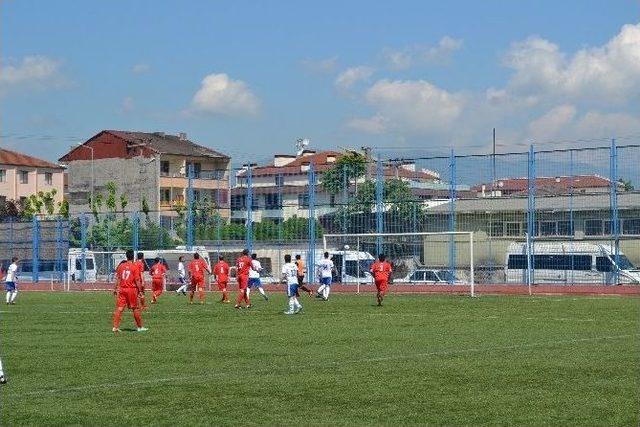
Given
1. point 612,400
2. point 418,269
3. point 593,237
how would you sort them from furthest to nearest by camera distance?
point 418,269
point 593,237
point 612,400

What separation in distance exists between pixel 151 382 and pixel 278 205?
4034 cm

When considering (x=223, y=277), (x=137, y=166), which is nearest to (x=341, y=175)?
(x=223, y=277)

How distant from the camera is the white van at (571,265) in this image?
43912 mm

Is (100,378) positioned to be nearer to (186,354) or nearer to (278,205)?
(186,354)

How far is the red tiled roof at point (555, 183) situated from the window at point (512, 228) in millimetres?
1427

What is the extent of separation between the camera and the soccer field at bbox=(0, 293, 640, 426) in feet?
40.7

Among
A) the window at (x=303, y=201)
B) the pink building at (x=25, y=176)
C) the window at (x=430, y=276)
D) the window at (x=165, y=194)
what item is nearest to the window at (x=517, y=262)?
the window at (x=430, y=276)

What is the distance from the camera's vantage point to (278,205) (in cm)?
5541

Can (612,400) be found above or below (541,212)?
below

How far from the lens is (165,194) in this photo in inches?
3792

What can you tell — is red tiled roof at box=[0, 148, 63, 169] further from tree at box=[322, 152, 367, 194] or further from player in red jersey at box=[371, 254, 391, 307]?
player in red jersey at box=[371, 254, 391, 307]

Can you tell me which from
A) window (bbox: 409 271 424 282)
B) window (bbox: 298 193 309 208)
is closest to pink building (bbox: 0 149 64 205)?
window (bbox: 298 193 309 208)

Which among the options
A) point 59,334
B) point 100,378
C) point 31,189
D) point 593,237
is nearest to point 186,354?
point 100,378

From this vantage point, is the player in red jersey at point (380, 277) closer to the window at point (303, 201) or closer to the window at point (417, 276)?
the window at point (417, 276)
